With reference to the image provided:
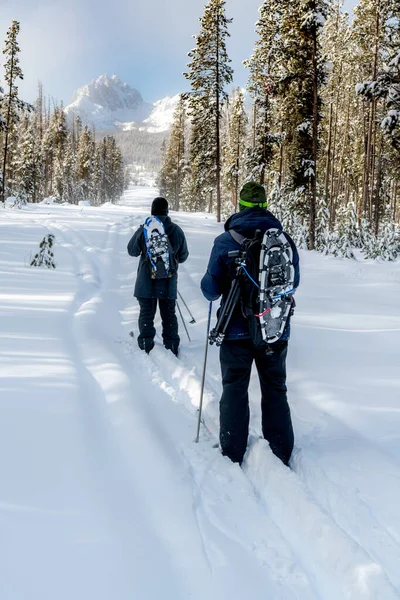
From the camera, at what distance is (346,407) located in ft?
14.4

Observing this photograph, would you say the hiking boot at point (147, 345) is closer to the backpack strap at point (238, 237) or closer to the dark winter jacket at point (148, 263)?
the dark winter jacket at point (148, 263)

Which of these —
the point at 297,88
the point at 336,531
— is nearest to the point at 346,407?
the point at 336,531

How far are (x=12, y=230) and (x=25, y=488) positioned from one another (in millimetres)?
16074

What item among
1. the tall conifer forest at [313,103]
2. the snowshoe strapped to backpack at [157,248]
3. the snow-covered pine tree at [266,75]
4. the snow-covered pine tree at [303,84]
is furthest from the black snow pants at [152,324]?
the snow-covered pine tree at [266,75]

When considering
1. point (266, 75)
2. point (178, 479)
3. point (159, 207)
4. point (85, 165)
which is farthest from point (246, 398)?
point (85, 165)

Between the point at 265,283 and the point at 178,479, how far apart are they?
1662mm

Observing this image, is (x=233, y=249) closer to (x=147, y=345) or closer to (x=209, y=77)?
(x=147, y=345)

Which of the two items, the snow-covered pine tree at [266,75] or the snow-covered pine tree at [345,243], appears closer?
the snow-covered pine tree at [345,243]

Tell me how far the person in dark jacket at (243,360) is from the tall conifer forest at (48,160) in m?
31.0

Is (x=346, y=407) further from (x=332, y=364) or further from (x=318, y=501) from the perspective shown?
(x=318, y=501)

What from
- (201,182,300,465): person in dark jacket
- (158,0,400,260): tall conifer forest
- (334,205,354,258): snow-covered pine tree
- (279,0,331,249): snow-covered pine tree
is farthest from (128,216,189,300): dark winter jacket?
(279,0,331,249): snow-covered pine tree

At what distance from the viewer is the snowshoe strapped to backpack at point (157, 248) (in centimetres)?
579

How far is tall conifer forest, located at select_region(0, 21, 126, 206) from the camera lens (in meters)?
32.8

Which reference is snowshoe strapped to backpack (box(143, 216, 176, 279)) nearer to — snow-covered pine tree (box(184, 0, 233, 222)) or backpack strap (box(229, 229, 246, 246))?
backpack strap (box(229, 229, 246, 246))
